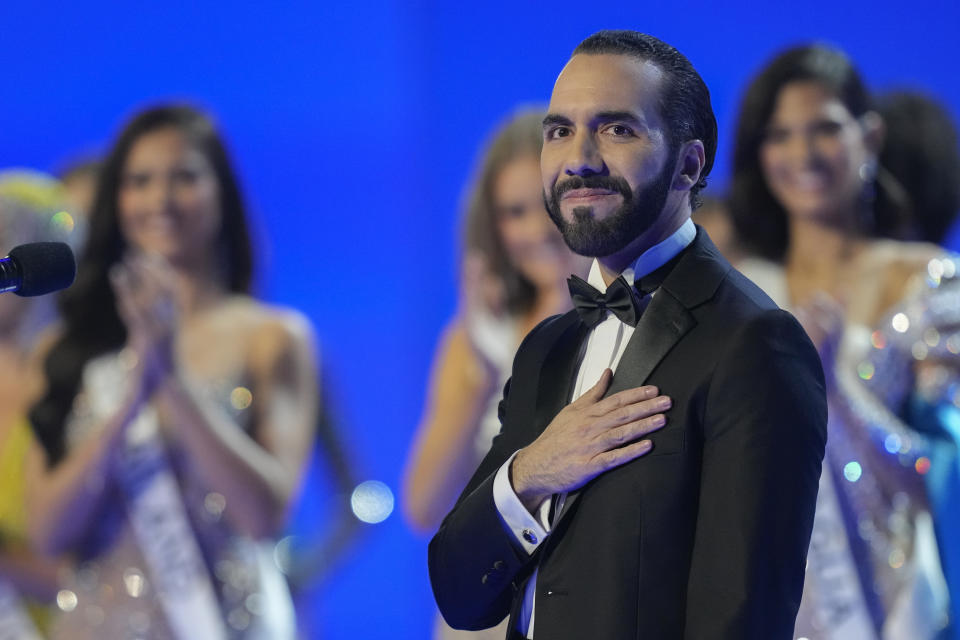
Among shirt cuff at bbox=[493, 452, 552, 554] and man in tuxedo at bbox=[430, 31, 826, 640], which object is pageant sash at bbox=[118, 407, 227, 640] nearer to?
man in tuxedo at bbox=[430, 31, 826, 640]

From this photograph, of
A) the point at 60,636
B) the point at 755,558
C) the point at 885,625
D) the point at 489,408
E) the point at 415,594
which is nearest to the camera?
the point at 755,558

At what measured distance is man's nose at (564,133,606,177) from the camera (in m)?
1.50

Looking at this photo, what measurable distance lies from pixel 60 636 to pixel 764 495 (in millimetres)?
3107

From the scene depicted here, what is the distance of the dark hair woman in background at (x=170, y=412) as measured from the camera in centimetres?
374

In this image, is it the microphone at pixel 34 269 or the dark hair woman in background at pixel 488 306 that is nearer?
the microphone at pixel 34 269

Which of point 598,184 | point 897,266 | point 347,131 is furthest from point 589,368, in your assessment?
point 347,131

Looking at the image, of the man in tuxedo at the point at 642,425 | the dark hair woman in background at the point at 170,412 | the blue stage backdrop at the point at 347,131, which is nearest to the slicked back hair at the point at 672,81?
the man in tuxedo at the point at 642,425

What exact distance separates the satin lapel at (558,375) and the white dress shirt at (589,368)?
1 centimetres

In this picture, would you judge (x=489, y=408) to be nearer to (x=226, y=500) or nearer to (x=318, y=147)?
(x=226, y=500)

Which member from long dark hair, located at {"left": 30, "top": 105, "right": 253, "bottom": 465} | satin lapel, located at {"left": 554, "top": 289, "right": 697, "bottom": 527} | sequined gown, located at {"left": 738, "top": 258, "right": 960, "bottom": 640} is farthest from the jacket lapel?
long dark hair, located at {"left": 30, "top": 105, "right": 253, "bottom": 465}

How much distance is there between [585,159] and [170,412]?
8.63ft

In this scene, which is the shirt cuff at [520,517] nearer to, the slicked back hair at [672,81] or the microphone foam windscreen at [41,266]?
the slicked back hair at [672,81]

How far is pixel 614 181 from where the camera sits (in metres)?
1.49

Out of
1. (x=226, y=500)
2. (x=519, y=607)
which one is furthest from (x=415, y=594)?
(x=519, y=607)
